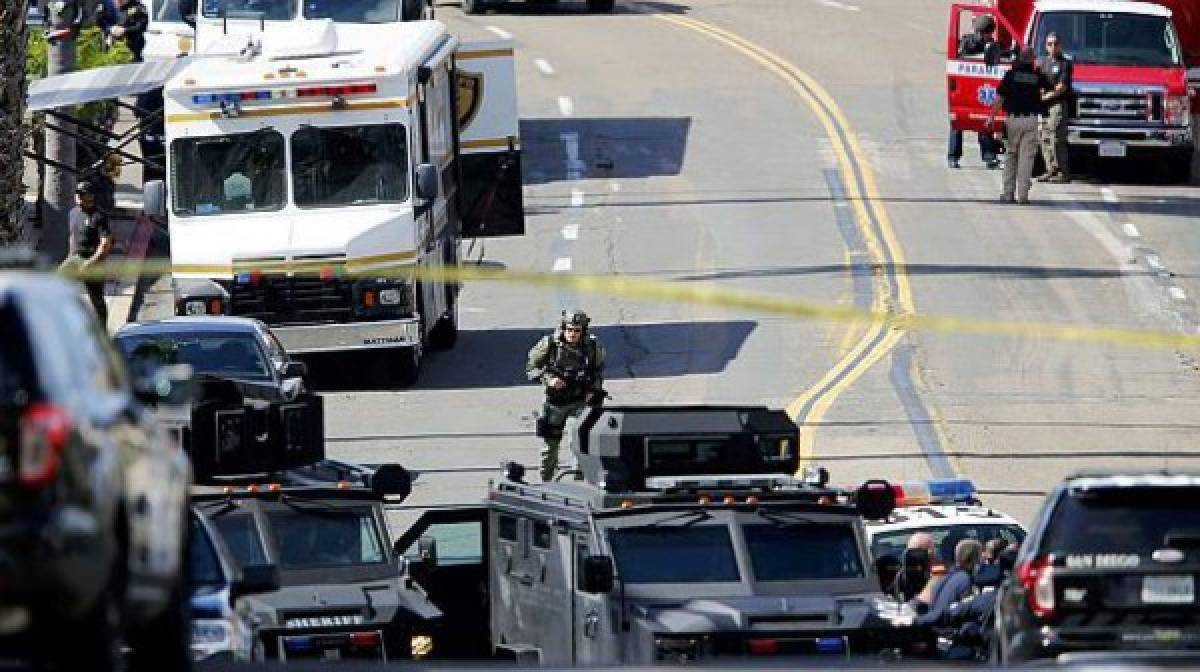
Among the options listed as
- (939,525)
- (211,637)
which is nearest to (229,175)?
(939,525)

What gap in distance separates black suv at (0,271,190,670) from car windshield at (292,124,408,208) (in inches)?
711

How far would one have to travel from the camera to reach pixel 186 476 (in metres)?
11.9

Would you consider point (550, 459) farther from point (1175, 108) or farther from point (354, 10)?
point (1175, 108)

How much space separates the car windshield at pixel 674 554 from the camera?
17703 millimetres

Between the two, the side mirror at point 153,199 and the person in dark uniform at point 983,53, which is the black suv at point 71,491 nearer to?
the side mirror at point 153,199

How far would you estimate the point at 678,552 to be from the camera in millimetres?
17797

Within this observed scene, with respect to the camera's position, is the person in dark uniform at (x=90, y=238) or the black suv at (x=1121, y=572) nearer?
the black suv at (x=1121, y=572)

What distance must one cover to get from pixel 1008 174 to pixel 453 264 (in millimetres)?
9550

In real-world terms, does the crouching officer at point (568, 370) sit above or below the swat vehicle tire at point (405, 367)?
Result: above

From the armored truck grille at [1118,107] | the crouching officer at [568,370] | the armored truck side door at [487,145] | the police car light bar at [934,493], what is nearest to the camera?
the police car light bar at [934,493]

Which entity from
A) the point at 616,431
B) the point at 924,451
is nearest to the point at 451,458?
the point at 924,451

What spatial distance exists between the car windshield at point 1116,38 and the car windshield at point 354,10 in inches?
394

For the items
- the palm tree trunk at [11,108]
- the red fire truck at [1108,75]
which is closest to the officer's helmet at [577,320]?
the palm tree trunk at [11,108]

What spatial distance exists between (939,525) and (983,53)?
19.6 m
